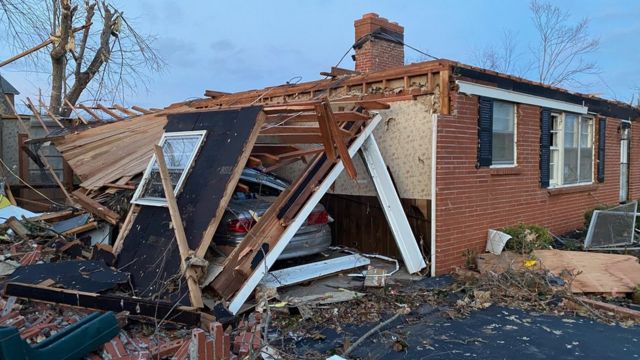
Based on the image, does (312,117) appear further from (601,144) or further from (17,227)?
(601,144)

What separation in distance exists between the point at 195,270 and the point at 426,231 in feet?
12.7

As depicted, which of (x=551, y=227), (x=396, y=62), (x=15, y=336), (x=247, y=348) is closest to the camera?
(x=15, y=336)

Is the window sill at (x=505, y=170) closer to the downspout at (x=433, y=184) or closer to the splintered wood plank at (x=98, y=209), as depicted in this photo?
the downspout at (x=433, y=184)

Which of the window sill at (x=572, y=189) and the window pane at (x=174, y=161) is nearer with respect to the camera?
the window pane at (x=174, y=161)

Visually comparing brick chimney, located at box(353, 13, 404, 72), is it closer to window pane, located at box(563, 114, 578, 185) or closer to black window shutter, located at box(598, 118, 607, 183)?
window pane, located at box(563, 114, 578, 185)

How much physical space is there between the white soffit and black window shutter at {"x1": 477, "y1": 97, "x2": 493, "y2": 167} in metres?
0.17

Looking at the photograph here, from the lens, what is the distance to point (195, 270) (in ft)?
17.1

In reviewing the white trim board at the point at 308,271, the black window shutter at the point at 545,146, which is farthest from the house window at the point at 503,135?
the white trim board at the point at 308,271

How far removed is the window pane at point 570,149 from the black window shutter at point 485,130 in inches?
145

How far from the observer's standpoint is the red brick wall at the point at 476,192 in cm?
753

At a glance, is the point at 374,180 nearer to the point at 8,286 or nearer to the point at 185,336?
the point at 185,336

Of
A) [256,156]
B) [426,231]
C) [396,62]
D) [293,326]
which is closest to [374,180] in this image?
[426,231]

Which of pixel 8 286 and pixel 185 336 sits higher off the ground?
pixel 8 286

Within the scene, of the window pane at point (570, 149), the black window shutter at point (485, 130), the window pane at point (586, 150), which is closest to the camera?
the black window shutter at point (485, 130)
